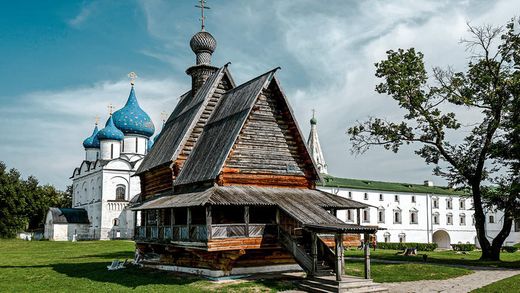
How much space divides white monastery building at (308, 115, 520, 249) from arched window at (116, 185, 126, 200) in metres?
24.4

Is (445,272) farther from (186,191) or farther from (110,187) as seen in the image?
(110,187)

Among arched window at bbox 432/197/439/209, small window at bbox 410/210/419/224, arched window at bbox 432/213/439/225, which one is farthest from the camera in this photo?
arched window at bbox 432/197/439/209

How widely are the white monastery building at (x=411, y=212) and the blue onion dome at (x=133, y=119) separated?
23.1m

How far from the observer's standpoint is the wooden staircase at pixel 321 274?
15802mm

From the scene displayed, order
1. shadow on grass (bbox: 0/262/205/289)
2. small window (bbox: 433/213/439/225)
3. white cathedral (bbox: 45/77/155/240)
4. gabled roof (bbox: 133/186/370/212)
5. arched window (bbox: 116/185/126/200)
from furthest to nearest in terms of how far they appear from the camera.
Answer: small window (bbox: 433/213/439/225) < arched window (bbox: 116/185/126/200) < white cathedral (bbox: 45/77/155/240) < shadow on grass (bbox: 0/262/205/289) < gabled roof (bbox: 133/186/370/212)

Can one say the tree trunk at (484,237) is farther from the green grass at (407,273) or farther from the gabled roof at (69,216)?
the gabled roof at (69,216)

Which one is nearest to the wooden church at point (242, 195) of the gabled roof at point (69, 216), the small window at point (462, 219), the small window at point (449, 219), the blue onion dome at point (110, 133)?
the blue onion dome at point (110, 133)

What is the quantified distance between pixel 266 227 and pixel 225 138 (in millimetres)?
4058

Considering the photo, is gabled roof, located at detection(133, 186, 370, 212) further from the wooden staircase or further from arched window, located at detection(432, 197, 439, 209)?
arched window, located at detection(432, 197, 439, 209)

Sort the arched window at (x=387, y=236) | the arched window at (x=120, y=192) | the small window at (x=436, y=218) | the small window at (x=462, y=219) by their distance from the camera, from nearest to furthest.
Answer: the arched window at (x=120, y=192) < the arched window at (x=387, y=236) < the small window at (x=436, y=218) < the small window at (x=462, y=219)

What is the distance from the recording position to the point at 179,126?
25.6 meters

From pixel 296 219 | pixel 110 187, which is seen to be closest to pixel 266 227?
pixel 296 219

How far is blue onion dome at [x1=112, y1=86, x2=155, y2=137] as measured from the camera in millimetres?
63812

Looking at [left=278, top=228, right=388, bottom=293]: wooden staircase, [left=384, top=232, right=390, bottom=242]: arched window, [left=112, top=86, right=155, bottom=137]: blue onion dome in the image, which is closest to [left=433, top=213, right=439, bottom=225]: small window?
[left=384, top=232, right=390, bottom=242]: arched window
